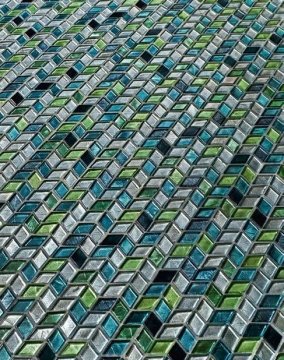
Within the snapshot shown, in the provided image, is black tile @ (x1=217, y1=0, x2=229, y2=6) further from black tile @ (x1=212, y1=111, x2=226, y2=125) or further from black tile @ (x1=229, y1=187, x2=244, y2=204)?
black tile @ (x1=229, y1=187, x2=244, y2=204)

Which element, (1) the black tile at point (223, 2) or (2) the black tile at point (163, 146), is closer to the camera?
(2) the black tile at point (163, 146)

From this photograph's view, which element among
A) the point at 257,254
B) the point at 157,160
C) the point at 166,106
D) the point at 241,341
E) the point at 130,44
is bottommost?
the point at 241,341

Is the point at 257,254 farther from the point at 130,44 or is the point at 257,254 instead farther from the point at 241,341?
the point at 130,44

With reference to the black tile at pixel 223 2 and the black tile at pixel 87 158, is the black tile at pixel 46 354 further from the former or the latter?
the black tile at pixel 223 2

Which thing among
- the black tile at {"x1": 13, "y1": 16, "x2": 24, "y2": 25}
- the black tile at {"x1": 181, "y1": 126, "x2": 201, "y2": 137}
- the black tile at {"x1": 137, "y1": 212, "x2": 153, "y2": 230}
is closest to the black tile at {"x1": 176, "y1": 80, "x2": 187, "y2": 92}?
the black tile at {"x1": 181, "y1": 126, "x2": 201, "y2": 137}

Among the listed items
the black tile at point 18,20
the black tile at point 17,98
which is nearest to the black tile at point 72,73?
the black tile at point 17,98

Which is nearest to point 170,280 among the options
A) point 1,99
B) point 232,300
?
point 232,300

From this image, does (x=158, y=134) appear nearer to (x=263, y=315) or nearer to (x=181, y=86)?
(x=181, y=86)
